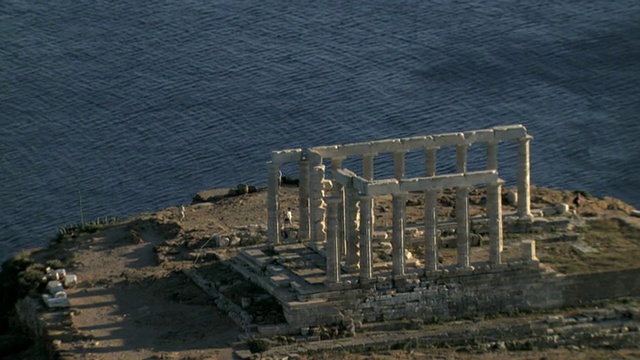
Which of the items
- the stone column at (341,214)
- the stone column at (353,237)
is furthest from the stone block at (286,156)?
the stone column at (353,237)

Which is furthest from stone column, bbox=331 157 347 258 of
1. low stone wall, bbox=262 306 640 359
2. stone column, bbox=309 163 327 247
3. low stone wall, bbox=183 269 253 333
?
low stone wall, bbox=183 269 253 333

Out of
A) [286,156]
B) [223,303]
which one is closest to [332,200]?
[286,156]

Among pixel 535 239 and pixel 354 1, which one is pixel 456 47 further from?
pixel 535 239

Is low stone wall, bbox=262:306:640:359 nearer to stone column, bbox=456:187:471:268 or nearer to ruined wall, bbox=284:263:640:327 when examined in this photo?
ruined wall, bbox=284:263:640:327

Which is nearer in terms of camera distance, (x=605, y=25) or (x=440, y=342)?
(x=440, y=342)

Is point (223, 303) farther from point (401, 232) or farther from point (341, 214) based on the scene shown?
point (401, 232)

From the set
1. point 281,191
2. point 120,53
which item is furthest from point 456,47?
point 281,191
